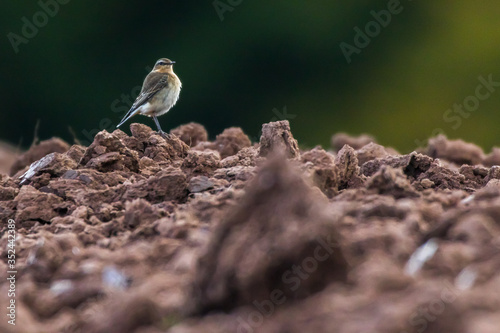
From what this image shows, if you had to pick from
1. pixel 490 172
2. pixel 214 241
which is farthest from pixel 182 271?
pixel 490 172

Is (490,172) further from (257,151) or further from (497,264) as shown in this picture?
(497,264)

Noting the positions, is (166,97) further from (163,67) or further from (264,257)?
(264,257)

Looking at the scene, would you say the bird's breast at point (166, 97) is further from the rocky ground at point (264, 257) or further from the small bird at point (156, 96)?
the rocky ground at point (264, 257)

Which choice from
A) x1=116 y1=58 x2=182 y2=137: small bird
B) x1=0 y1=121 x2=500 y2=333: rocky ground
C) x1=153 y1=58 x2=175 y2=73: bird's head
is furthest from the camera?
x1=153 y1=58 x2=175 y2=73: bird's head

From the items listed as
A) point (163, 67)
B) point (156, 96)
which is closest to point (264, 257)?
point (156, 96)

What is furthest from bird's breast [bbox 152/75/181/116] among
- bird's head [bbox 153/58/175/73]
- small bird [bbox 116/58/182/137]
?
bird's head [bbox 153/58/175/73]

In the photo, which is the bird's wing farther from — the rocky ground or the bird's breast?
the rocky ground
